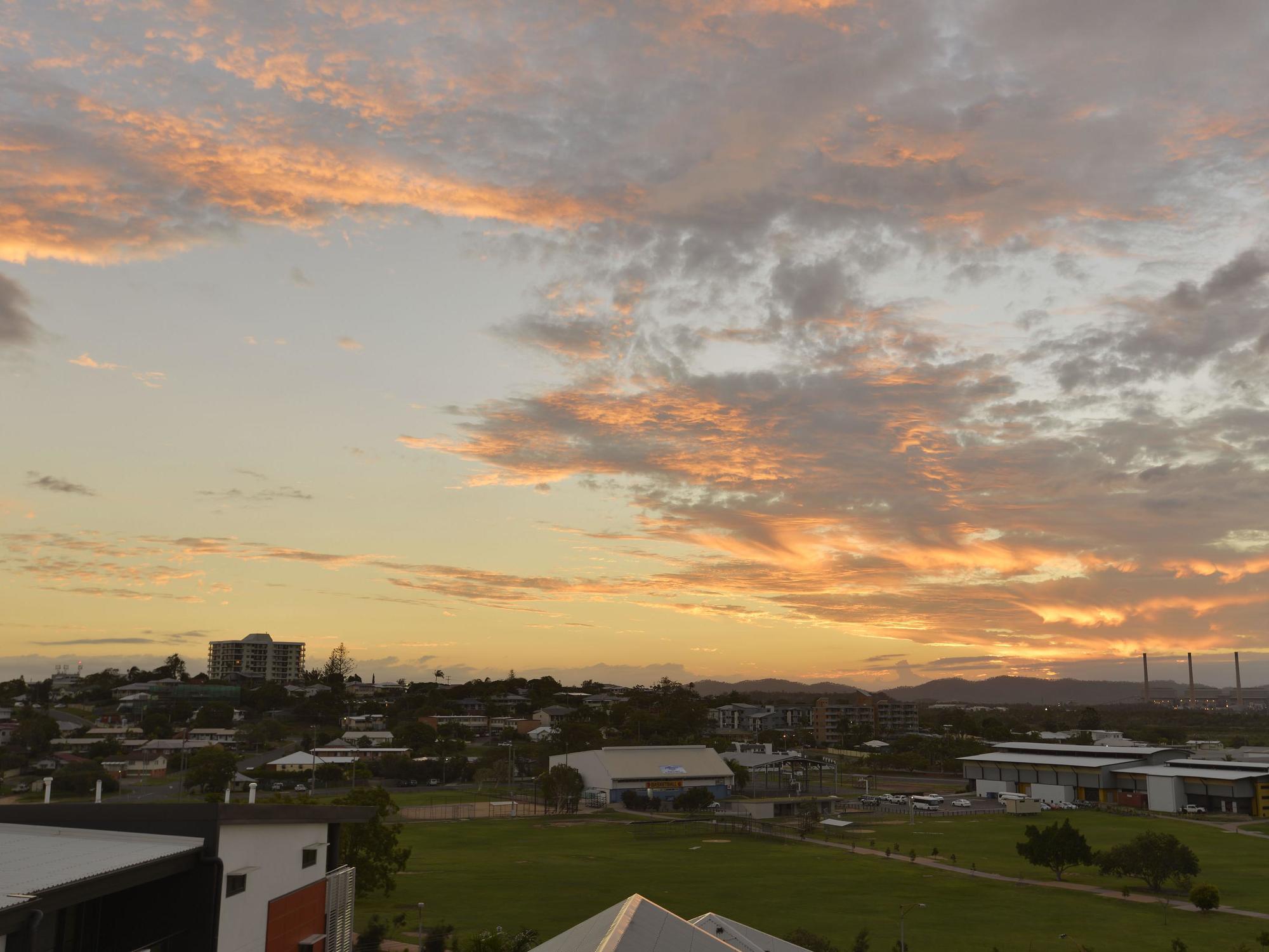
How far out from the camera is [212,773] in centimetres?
12312

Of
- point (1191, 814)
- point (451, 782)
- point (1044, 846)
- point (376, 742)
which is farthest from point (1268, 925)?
point (376, 742)

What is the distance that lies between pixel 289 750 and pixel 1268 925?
562 ft

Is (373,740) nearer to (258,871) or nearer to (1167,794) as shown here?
(1167,794)

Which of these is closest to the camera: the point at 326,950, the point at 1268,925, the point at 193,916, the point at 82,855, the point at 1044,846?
the point at 82,855

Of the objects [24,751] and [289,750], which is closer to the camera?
[24,751]

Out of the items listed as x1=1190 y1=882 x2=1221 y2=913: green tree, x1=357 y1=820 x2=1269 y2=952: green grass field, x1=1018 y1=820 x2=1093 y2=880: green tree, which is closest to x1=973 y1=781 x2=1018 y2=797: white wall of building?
x1=357 y1=820 x2=1269 y2=952: green grass field

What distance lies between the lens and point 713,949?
26.9 metres

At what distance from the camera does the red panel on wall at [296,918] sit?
99.8ft

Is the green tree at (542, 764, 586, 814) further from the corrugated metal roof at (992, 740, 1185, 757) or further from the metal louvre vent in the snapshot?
the metal louvre vent

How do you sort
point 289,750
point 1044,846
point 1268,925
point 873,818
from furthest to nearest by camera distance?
1. point 289,750
2. point 873,818
3. point 1044,846
4. point 1268,925

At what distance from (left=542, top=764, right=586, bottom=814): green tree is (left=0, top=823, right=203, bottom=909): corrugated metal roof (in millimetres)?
99443

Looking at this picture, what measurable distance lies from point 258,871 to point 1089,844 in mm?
87344

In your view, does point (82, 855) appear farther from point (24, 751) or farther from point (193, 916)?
point (24, 751)

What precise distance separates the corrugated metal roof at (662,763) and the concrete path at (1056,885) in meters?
51.5
